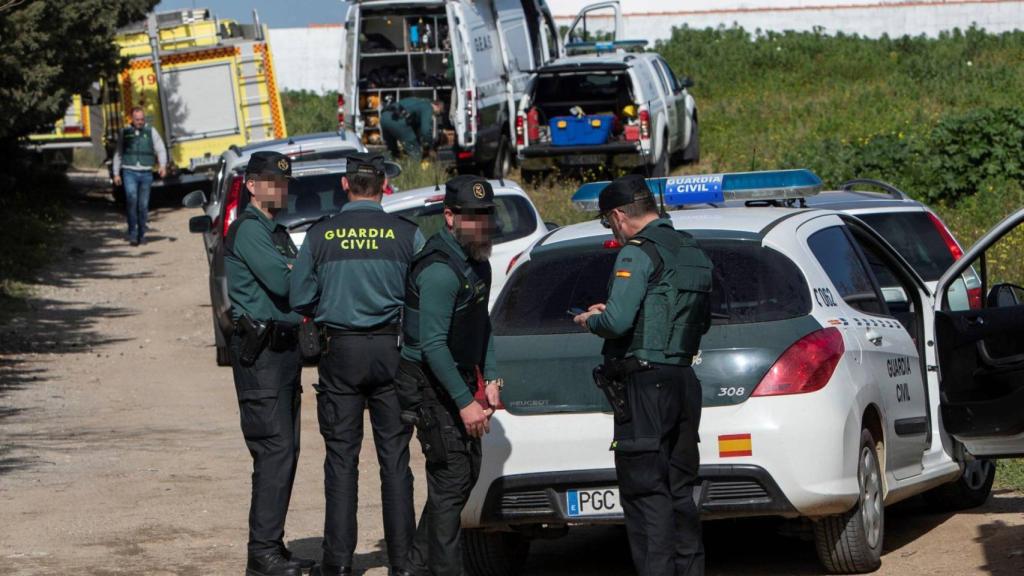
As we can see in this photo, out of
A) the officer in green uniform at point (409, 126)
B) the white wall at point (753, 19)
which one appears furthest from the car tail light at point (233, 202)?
the white wall at point (753, 19)

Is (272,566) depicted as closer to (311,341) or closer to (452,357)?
(311,341)

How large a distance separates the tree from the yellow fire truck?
1.14m

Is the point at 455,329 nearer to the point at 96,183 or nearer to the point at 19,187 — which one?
the point at 19,187

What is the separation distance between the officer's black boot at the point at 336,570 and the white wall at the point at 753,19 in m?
33.9

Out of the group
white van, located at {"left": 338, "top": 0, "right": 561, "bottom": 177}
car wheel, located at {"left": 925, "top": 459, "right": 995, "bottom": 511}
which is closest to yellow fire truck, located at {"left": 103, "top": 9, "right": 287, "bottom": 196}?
white van, located at {"left": 338, "top": 0, "right": 561, "bottom": 177}

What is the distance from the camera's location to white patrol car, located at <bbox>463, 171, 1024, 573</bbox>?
625cm

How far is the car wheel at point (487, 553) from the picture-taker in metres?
7.02

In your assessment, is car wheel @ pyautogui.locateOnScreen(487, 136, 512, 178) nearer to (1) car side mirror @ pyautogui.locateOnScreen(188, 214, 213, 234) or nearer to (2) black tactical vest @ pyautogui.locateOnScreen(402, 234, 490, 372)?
(1) car side mirror @ pyautogui.locateOnScreen(188, 214, 213, 234)

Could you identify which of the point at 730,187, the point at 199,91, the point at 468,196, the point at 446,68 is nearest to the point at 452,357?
the point at 468,196

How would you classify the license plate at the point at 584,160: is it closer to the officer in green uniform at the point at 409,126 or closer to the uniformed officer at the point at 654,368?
the officer in green uniform at the point at 409,126

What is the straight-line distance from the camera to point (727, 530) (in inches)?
324

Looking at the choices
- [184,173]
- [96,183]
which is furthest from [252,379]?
[96,183]

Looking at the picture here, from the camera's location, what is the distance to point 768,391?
6301 millimetres

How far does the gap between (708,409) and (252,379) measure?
1968 millimetres
